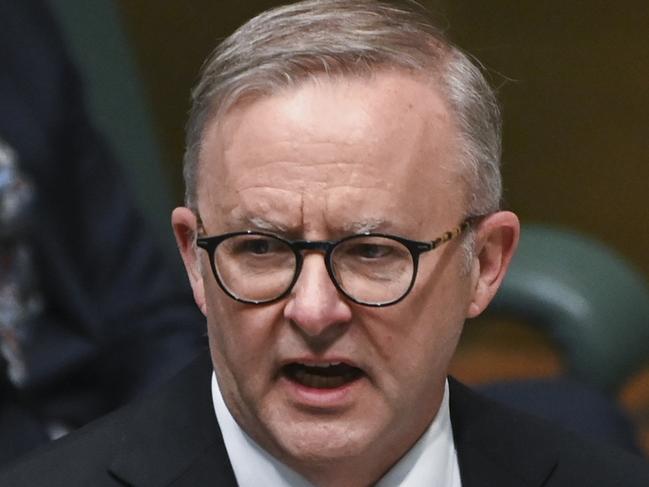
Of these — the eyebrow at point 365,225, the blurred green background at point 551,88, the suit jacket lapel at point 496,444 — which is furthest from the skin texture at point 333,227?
the blurred green background at point 551,88

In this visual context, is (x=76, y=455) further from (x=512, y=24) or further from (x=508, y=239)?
(x=512, y=24)

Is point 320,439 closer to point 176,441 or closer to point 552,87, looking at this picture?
point 176,441

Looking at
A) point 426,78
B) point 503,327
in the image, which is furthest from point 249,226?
point 503,327

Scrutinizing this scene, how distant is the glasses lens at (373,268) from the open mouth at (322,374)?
0.06m

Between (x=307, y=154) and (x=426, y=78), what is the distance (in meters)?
0.14

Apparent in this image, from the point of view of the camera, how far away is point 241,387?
1.42 meters

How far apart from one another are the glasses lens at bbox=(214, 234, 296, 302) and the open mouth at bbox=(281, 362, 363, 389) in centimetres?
7

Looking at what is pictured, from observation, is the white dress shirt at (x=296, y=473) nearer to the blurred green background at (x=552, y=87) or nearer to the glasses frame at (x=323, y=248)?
the glasses frame at (x=323, y=248)

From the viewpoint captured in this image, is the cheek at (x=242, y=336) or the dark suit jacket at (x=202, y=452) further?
the dark suit jacket at (x=202, y=452)

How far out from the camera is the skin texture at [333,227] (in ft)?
4.49

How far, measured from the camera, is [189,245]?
1.50m

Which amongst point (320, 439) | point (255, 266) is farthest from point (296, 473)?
point (255, 266)

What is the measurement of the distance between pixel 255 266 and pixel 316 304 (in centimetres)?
7

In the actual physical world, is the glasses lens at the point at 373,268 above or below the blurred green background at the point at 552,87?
above
